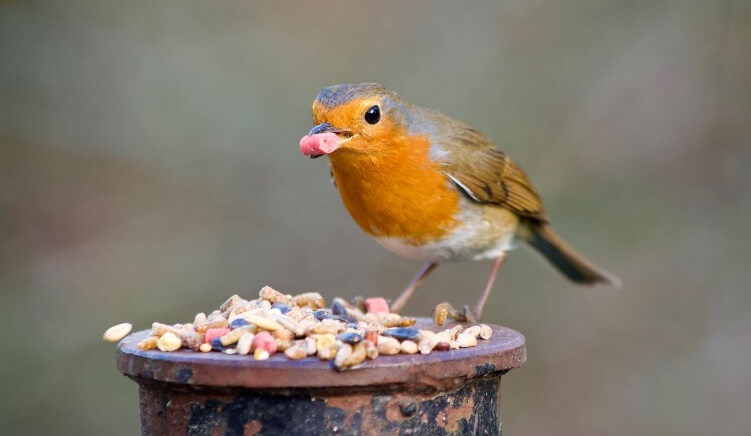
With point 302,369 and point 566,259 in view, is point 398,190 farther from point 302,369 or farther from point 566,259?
point 302,369

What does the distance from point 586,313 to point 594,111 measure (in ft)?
4.79

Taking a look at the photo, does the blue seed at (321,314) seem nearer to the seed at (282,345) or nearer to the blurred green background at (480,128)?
the seed at (282,345)

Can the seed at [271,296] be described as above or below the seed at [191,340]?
above

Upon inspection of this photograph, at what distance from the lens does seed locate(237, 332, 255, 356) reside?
7.91 ft

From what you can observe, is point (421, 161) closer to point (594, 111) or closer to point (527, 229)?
point (527, 229)

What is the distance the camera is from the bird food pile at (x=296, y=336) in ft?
7.76

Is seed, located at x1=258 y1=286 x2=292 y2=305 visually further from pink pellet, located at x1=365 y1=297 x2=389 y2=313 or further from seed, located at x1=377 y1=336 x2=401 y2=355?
seed, located at x1=377 y1=336 x2=401 y2=355

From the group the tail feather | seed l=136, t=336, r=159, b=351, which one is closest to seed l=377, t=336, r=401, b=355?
seed l=136, t=336, r=159, b=351

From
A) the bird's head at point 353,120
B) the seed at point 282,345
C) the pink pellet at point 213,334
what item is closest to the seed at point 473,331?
the seed at point 282,345

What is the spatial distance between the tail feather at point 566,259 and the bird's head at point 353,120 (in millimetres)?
1286

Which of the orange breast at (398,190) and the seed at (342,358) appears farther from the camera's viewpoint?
the orange breast at (398,190)

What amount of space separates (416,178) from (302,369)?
1686 millimetres

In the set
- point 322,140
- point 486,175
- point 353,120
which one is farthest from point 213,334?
point 486,175

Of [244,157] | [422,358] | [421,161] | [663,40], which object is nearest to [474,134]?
[421,161]
